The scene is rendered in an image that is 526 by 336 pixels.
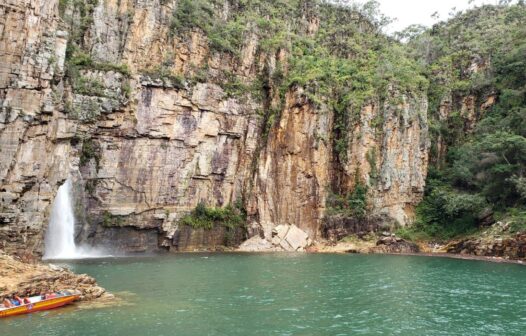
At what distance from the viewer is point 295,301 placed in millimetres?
18625

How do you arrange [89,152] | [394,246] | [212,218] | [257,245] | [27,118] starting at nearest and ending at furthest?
[27,118] → [89,152] → [394,246] → [212,218] → [257,245]

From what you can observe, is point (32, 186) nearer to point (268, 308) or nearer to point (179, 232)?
point (179, 232)

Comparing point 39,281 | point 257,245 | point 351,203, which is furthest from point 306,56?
point 39,281

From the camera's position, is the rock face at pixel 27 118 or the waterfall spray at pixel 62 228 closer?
the rock face at pixel 27 118

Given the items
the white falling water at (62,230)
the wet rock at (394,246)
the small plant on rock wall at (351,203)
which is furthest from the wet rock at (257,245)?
the white falling water at (62,230)

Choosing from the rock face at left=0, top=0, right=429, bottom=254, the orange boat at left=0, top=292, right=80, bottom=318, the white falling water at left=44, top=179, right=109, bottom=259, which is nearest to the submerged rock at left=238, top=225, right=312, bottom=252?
the rock face at left=0, top=0, right=429, bottom=254

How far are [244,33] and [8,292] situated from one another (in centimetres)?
3596

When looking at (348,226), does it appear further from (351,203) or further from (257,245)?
(257,245)

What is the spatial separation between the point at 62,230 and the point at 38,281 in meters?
17.9

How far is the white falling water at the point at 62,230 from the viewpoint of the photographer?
3428 centimetres

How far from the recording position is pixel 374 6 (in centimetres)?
6831

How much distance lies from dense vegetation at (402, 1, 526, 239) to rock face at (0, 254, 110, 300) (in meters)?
30.6

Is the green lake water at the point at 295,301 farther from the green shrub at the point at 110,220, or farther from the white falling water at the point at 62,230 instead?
the green shrub at the point at 110,220

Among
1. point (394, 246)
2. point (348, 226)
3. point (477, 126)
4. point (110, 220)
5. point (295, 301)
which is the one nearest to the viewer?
point (295, 301)
